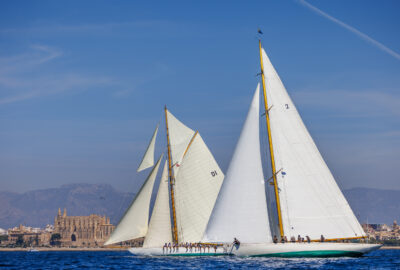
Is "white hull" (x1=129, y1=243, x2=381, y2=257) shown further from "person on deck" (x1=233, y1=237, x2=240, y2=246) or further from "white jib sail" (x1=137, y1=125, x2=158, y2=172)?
"white jib sail" (x1=137, y1=125, x2=158, y2=172)

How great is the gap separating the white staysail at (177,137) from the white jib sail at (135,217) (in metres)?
3.20

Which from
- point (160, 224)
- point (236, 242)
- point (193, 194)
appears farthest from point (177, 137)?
point (236, 242)

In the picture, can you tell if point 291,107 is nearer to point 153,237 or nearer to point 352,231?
point 352,231

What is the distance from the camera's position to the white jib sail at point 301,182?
51.7m

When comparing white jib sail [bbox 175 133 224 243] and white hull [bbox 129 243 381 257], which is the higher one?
white jib sail [bbox 175 133 224 243]

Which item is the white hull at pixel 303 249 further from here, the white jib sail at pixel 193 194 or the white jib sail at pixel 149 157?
the white jib sail at pixel 149 157

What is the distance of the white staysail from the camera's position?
237 feet

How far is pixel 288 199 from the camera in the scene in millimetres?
52281

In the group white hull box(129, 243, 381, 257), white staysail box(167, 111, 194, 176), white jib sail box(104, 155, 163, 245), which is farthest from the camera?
white staysail box(167, 111, 194, 176)

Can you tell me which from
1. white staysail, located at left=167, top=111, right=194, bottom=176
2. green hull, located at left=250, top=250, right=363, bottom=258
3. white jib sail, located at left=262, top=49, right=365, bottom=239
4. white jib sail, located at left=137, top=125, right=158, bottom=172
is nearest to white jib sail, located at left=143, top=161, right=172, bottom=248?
white jib sail, located at left=137, top=125, right=158, bottom=172

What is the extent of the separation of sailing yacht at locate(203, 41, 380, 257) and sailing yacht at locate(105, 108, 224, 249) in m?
17.7

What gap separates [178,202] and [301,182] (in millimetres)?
21893

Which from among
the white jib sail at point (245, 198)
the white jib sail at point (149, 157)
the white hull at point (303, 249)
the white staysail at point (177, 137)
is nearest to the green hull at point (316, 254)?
the white hull at point (303, 249)

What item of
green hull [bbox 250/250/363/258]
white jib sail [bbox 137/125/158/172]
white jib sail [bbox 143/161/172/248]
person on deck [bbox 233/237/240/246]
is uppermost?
white jib sail [bbox 137/125/158/172]
